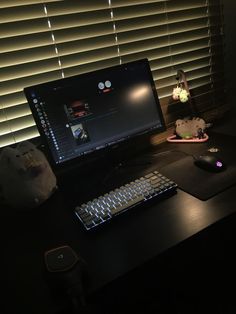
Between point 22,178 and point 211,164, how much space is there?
703mm

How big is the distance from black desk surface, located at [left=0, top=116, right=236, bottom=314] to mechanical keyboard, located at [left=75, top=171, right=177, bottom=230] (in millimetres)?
29

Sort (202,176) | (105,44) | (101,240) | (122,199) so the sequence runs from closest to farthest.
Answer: (101,240) → (122,199) → (202,176) → (105,44)

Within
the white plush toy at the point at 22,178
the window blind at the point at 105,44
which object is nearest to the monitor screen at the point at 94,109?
the white plush toy at the point at 22,178

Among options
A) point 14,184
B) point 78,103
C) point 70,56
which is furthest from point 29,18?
point 14,184

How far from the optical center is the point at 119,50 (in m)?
1.42

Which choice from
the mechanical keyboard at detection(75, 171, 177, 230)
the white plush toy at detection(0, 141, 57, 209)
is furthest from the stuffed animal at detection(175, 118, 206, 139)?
the white plush toy at detection(0, 141, 57, 209)

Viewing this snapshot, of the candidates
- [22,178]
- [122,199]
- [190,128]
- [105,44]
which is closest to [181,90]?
[190,128]

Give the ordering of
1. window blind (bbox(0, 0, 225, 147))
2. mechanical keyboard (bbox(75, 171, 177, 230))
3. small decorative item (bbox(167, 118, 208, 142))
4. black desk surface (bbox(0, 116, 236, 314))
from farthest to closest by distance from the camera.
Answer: small decorative item (bbox(167, 118, 208, 142)) → window blind (bbox(0, 0, 225, 147)) → mechanical keyboard (bbox(75, 171, 177, 230)) → black desk surface (bbox(0, 116, 236, 314))

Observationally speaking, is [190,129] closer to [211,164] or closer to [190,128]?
[190,128]

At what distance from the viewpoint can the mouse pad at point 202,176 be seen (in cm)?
97

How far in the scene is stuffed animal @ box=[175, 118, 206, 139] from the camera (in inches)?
57.7

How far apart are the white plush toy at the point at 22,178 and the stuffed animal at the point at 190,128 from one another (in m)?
0.74

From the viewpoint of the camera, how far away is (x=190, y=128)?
1483 millimetres

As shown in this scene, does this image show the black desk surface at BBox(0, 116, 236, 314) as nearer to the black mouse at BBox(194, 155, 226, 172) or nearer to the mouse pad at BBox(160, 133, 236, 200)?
the mouse pad at BBox(160, 133, 236, 200)
